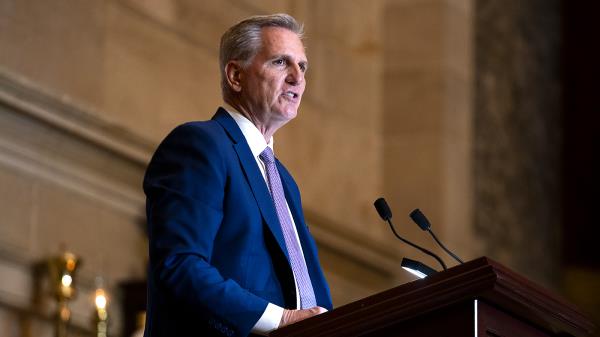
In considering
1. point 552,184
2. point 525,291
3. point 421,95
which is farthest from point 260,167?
point 552,184

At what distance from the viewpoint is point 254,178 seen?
3916mm

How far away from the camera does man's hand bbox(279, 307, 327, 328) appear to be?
3570 millimetres

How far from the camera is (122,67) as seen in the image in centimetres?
739

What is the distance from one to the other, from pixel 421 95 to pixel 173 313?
6.66 m

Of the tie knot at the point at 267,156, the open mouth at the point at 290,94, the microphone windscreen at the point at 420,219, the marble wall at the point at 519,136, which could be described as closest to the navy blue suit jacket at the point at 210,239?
the tie knot at the point at 267,156

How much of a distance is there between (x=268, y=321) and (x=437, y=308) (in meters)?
0.44

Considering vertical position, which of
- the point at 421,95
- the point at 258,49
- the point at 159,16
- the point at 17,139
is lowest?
the point at 258,49

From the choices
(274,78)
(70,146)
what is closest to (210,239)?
(274,78)

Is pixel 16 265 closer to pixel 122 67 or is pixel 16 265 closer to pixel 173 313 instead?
pixel 122 67

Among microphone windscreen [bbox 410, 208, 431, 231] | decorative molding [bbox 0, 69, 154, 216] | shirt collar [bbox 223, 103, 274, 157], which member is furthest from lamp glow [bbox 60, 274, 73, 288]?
microphone windscreen [bbox 410, 208, 431, 231]

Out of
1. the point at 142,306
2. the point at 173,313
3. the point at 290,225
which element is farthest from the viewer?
the point at 142,306

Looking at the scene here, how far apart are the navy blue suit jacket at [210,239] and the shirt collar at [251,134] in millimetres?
66

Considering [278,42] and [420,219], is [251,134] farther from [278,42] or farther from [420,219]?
[420,219]

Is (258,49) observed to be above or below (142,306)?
below
